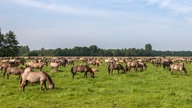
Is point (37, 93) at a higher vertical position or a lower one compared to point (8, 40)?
lower

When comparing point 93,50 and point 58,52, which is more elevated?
point 93,50

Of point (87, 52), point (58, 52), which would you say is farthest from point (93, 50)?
point (58, 52)

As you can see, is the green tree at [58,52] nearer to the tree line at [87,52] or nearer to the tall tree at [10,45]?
the tree line at [87,52]

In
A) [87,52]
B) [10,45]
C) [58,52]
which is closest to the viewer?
[10,45]

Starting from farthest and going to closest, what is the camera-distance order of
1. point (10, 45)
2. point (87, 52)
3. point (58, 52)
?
point (87, 52) < point (58, 52) < point (10, 45)

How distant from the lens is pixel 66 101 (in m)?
15.2

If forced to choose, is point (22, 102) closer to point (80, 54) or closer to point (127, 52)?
point (80, 54)

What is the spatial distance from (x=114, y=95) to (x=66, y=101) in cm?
314

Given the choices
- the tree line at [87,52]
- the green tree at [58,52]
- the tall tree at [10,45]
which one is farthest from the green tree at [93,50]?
the tall tree at [10,45]

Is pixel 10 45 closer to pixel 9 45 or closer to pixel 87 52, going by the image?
pixel 9 45

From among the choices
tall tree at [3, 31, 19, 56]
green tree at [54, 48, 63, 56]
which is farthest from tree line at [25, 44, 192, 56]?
tall tree at [3, 31, 19, 56]

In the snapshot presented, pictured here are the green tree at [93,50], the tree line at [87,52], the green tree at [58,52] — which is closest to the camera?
the green tree at [58,52]

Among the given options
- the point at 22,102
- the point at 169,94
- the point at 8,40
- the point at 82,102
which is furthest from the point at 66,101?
the point at 8,40

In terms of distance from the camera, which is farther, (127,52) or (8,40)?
(127,52)
